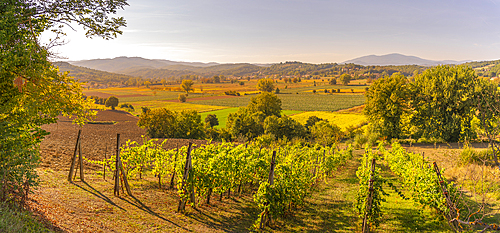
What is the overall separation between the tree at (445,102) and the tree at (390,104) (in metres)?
1.33

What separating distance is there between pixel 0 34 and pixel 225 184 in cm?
698

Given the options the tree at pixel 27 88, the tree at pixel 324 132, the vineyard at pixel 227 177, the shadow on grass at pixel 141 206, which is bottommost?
the tree at pixel 324 132

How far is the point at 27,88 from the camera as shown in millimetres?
7051

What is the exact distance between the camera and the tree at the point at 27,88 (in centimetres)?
536

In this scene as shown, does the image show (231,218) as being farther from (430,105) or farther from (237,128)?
(237,128)

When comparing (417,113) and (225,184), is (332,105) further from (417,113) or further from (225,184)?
(225,184)

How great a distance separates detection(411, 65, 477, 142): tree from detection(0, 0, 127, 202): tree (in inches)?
1247

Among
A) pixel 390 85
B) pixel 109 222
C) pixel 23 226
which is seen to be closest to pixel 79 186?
pixel 109 222

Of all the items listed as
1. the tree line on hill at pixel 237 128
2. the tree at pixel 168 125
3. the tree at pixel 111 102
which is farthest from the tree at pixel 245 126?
the tree at pixel 111 102

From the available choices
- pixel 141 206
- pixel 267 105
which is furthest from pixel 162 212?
pixel 267 105

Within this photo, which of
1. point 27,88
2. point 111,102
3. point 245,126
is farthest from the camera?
point 111,102

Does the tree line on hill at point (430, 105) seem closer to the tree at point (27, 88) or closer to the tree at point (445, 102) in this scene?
the tree at point (445, 102)

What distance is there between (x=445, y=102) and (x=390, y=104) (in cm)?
516

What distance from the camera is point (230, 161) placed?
27.5 feet
